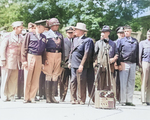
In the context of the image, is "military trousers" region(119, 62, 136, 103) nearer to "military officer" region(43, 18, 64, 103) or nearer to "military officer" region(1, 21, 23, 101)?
"military officer" region(43, 18, 64, 103)

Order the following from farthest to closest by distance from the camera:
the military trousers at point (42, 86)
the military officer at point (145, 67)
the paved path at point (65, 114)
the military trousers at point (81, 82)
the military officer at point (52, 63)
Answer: the military trousers at point (42, 86), the military officer at point (145, 67), the military officer at point (52, 63), the military trousers at point (81, 82), the paved path at point (65, 114)

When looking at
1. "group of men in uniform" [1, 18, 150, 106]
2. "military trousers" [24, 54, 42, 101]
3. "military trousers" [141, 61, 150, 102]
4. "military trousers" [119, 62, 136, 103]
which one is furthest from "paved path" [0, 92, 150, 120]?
"military trousers" [141, 61, 150, 102]

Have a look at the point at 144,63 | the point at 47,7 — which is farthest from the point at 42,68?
the point at 47,7

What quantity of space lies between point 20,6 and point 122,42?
52.3 ft

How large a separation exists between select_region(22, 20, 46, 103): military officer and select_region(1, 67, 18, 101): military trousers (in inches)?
37.9

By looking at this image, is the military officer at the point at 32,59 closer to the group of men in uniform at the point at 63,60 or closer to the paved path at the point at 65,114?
the group of men in uniform at the point at 63,60

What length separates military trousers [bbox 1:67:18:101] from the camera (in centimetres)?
1023

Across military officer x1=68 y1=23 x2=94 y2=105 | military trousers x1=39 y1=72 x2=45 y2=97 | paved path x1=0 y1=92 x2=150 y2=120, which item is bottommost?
paved path x1=0 y1=92 x2=150 y2=120

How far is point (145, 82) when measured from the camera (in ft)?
35.8

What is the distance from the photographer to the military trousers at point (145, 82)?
10805 mm

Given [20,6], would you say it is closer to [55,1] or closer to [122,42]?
[55,1]

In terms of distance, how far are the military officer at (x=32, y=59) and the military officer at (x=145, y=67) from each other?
3.15 metres

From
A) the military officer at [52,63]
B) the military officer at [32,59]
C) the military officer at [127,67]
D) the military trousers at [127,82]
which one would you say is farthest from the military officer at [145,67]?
the military officer at [32,59]

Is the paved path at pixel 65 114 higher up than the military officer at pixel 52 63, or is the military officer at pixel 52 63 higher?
the military officer at pixel 52 63
